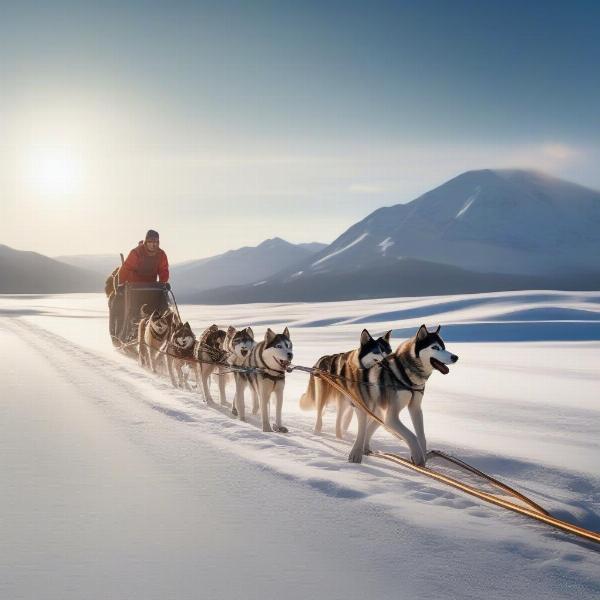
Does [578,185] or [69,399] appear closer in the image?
[69,399]

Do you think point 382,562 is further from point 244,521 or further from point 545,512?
point 545,512

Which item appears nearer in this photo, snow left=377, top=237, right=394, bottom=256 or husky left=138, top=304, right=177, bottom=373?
husky left=138, top=304, right=177, bottom=373

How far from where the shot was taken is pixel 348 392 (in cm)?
388

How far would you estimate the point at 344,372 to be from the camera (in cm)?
418

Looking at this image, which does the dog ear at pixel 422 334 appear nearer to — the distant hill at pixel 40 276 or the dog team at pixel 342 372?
the dog team at pixel 342 372

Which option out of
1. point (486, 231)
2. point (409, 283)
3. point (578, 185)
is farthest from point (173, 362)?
point (578, 185)

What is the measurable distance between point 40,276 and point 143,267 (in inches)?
5432

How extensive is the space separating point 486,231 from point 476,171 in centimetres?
4553

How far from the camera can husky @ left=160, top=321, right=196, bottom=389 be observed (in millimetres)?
6906

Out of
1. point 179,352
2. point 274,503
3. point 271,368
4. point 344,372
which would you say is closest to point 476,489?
point 274,503

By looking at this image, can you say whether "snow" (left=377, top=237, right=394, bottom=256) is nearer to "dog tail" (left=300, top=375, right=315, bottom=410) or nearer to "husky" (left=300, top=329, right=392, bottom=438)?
"dog tail" (left=300, top=375, right=315, bottom=410)

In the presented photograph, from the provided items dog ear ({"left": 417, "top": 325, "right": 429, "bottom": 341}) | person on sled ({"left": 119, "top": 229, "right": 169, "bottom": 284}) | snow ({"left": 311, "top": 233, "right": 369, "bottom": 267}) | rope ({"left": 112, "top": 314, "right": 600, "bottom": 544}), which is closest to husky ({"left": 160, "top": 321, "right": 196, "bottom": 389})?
rope ({"left": 112, "top": 314, "right": 600, "bottom": 544})

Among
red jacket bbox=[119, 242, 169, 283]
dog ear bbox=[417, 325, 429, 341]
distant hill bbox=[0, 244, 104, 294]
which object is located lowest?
dog ear bbox=[417, 325, 429, 341]

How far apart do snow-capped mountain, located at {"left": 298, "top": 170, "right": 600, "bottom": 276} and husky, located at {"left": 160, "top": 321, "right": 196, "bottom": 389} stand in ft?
338
